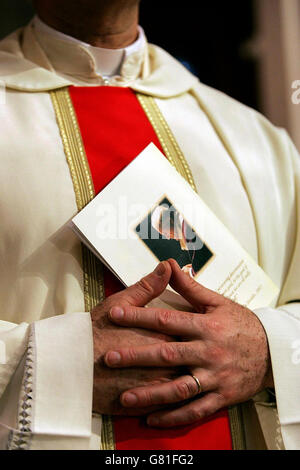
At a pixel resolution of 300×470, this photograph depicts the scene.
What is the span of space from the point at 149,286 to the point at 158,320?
0.25 ft

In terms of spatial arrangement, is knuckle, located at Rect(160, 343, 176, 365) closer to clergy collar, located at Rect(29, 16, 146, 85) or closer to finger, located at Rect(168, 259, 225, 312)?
finger, located at Rect(168, 259, 225, 312)

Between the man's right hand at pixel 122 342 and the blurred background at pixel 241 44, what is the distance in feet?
7.29

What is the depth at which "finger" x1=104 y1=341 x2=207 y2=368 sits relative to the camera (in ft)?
3.86

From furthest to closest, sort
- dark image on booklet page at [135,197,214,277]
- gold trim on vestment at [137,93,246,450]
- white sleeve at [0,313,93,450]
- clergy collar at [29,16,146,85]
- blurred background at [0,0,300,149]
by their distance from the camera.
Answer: blurred background at [0,0,300,149] → clergy collar at [29,16,146,85] → gold trim on vestment at [137,93,246,450] → dark image on booklet page at [135,197,214,277] → white sleeve at [0,313,93,450]

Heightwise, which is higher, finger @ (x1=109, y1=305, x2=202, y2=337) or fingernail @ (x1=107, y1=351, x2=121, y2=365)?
finger @ (x1=109, y1=305, x2=202, y2=337)

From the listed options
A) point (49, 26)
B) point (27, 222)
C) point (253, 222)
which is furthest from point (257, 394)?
point (49, 26)

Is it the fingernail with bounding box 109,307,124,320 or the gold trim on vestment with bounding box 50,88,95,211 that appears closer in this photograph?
the fingernail with bounding box 109,307,124,320

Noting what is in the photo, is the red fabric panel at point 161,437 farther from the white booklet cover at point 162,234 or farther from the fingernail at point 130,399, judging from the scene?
the white booklet cover at point 162,234

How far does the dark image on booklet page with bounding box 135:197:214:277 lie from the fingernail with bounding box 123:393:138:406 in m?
0.32

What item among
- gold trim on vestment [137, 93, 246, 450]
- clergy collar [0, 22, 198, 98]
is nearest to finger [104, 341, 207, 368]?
gold trim on vestment [137, 93, 246, 450]

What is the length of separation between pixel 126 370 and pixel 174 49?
2.55 metres

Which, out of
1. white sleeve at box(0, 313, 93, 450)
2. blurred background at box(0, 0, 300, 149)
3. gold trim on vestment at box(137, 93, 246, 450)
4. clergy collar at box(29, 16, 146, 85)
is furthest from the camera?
blurred background at box(0, 0, 300, 149)

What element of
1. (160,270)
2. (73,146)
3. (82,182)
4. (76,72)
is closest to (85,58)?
(76,72)

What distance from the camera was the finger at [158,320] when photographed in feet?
3.95
